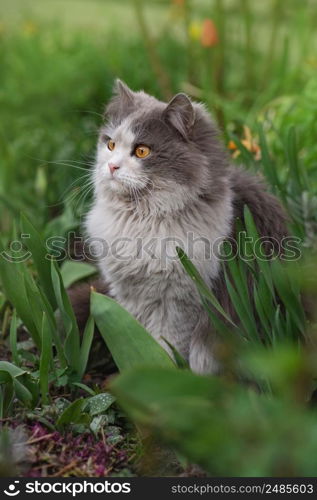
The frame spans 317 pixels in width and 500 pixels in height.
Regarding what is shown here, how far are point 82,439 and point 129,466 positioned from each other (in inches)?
7.8

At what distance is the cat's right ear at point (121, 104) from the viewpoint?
260 cm

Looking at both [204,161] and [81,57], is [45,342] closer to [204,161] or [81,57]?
[204,161]

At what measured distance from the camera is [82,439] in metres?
2.20

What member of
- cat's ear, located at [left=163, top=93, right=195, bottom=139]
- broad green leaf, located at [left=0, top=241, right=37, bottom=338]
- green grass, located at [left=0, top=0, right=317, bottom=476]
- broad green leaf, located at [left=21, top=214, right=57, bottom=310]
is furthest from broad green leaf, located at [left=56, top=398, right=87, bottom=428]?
cat's ear, located at [left=163, top=93, right=195, bottom=139]

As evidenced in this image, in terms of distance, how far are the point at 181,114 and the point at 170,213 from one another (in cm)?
36

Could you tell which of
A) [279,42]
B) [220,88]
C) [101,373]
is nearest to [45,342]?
[101,373]

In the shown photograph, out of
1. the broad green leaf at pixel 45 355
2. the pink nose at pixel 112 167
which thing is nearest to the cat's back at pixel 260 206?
the pink nose at pixel 112 167

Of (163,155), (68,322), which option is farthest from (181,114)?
(68,322)

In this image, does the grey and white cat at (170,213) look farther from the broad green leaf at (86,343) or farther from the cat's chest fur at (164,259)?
the broad green leaf at (86,343)

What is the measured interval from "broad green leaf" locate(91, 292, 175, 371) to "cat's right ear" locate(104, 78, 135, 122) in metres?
0.82

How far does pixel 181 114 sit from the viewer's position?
2.42 metres

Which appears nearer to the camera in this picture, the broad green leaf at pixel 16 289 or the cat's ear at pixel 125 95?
the broad green leaf at pixel 16 289

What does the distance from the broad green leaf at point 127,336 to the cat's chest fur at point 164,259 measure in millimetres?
338

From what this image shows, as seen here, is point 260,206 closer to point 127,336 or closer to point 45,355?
point 127,336
